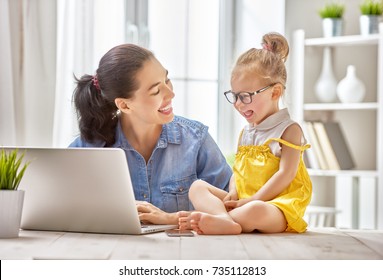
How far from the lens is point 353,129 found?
11.3 ft

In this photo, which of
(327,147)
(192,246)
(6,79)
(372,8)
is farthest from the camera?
(327,147)

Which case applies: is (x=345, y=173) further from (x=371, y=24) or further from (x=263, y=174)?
(x=263, y=174)

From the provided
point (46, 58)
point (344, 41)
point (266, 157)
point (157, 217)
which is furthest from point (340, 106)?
point (157, 217)

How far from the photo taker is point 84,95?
179cm

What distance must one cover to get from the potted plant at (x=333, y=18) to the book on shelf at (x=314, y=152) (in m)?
0.45

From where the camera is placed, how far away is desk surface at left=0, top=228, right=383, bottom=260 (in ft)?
3.69

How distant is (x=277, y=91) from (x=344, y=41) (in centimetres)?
178

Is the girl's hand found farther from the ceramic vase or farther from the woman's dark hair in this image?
the ceramic vase

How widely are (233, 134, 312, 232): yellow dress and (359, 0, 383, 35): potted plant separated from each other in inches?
70.9

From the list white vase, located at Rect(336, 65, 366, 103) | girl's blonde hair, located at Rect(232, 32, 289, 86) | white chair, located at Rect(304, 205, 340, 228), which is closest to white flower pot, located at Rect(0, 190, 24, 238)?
girl's blonde hair, located at Rect(232, 32, 289, 86)
